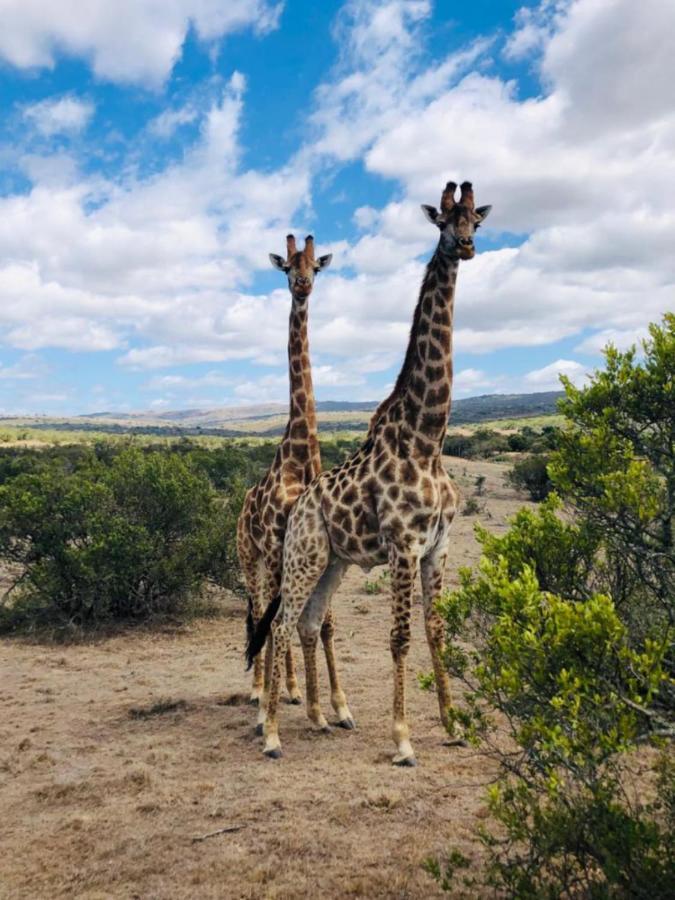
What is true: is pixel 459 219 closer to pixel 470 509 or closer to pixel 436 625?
pixel 436 625

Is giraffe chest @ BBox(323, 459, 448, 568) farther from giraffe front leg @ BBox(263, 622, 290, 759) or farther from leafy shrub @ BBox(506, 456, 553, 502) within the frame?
leafy shrub @ BBox(506, 456, 553, 502)

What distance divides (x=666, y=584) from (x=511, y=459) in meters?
32.1

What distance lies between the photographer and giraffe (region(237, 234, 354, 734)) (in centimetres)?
664

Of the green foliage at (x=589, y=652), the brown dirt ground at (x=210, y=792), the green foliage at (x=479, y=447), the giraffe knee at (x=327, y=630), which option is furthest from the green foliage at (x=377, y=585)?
the green foliage at (x=479, y=447)

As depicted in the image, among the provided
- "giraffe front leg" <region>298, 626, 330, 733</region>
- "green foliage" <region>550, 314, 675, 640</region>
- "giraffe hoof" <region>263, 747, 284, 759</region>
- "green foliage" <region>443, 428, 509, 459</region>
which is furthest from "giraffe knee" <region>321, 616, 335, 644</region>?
"green foliage" <region>443, 428, 509, 459</region>

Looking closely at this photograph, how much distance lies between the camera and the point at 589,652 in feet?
9.53

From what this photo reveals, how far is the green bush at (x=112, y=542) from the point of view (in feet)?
33.6

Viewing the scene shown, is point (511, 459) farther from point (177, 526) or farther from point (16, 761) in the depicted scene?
point (16, 761)

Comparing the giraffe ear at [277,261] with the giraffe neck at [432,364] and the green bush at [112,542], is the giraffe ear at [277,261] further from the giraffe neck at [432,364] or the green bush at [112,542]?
the green bush at [112,542]

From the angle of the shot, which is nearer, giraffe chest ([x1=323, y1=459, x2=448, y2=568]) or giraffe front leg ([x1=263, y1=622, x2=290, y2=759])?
giraffe chest ([x1=323, y1=459, x2=448, y2=568])

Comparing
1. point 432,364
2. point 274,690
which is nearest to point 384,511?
point 432,364

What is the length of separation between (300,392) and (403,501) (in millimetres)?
1965

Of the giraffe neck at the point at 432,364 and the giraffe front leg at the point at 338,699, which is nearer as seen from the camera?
the giraffe neck at the point at 432,364

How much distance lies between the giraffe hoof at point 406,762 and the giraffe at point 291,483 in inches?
41.1
